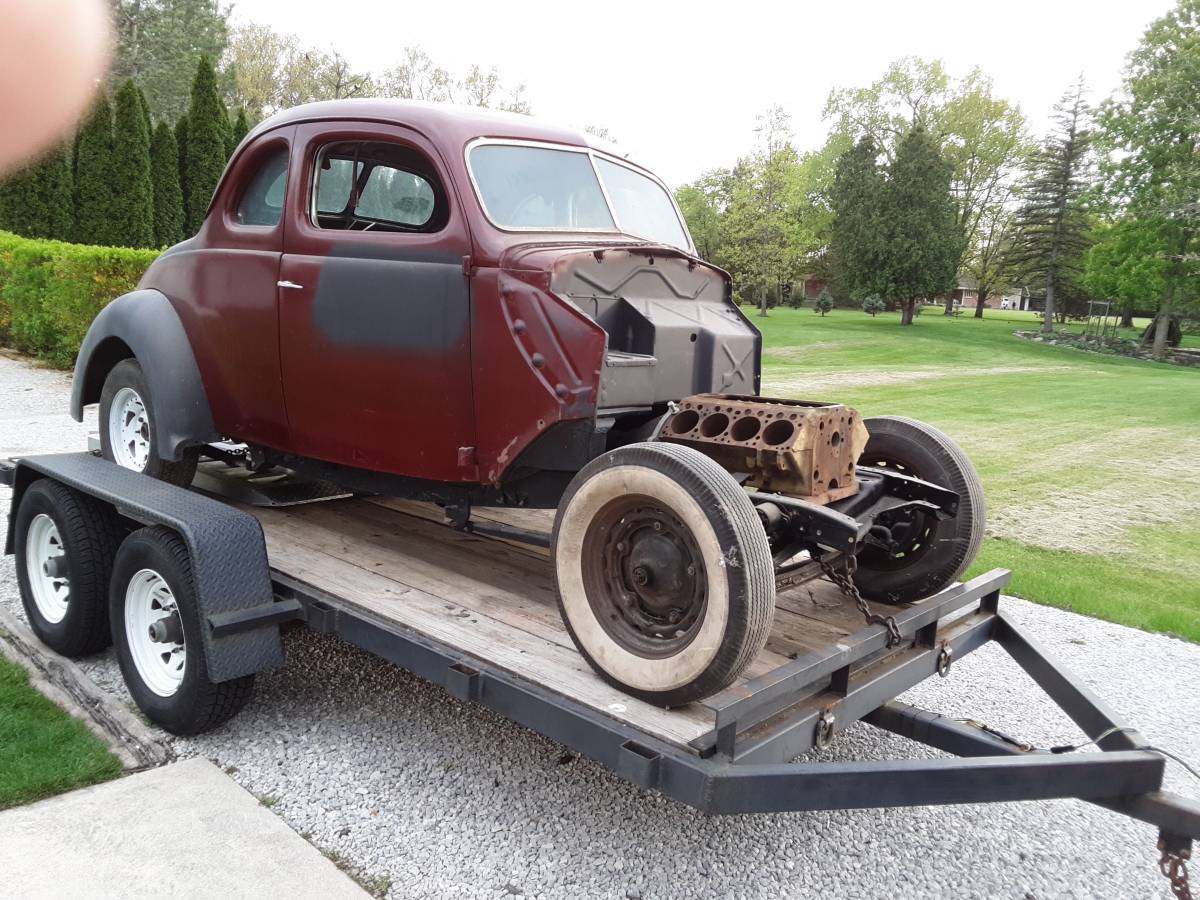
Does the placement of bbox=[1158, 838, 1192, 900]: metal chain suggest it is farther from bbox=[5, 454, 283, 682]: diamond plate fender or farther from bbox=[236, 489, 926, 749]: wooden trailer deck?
bbox=[5, 454, 283, 682]: diamond plate fender

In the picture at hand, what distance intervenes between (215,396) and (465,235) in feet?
5.94

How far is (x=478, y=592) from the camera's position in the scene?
3574 millimetres

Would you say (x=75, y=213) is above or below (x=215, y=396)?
above

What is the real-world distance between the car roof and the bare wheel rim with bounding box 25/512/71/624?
7.10 ft

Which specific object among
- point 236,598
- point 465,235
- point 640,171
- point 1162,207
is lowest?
point 236,598

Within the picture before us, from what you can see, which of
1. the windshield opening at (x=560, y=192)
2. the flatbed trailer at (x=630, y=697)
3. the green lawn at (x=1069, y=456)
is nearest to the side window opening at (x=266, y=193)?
the windshield opening at (x=560, y=192)

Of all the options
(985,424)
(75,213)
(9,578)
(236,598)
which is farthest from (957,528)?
(75,213)

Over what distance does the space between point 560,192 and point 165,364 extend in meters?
2.12

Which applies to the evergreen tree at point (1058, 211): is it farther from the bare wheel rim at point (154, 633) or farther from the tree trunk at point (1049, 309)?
the bare wheel rim at point (154, 633)

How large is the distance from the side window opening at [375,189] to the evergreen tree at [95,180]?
58.3 ft

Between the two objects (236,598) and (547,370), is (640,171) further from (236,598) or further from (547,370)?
(236,598)

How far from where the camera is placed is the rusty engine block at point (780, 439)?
115 inches

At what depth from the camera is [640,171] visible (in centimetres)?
462

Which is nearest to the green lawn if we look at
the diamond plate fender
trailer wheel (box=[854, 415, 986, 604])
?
trailer wheel (box=[854, 415, 986, 604])
